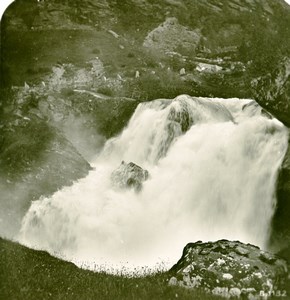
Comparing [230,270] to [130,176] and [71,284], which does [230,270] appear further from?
[130,176]

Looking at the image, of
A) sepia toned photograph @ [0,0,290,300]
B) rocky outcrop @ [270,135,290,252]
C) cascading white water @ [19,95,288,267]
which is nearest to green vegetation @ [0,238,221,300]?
sepia toned photograph @ [0,0,290,300]

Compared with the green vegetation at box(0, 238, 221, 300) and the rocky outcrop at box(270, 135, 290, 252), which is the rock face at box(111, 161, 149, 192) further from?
the green vegetation at box(0, 238, 221, 300)

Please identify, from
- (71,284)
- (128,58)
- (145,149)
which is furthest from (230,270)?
(128,58)

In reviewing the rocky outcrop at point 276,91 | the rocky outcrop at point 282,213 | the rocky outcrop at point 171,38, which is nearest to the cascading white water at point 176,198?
the rocky outcrop at point 282,213

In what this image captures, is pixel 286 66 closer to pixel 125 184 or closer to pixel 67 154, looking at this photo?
pixel 125 184

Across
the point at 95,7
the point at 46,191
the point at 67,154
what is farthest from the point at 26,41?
the point at 46,191

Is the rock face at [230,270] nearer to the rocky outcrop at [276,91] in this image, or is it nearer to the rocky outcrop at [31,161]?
the rocky outcrop at [276,91]
